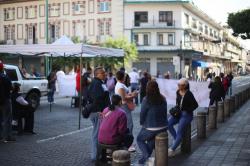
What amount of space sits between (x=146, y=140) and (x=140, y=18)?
175 ft

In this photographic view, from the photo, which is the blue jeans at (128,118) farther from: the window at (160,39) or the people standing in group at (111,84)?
the window at (160,39)

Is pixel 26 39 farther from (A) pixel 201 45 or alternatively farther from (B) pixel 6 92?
(B) pixel 6 92

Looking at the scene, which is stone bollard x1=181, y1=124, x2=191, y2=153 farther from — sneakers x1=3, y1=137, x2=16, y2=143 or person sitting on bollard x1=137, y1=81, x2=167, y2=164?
sneakers x1=3, y1=137, x2=16, y2=143

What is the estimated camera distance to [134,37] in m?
60.0

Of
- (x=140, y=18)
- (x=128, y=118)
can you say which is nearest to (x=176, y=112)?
(x=128, y=118)

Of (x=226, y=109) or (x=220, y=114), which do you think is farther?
(x=226, y=109)

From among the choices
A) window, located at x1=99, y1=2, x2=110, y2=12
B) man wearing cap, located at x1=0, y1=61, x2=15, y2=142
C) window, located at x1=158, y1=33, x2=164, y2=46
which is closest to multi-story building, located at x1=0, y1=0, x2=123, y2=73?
window, located at x1=99, y1=2, x2=110, y2=12

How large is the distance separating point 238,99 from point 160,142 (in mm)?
14482

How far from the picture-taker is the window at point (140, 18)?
6000 cm

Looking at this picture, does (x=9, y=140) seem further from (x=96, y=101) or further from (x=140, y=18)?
(x=140, y=18)

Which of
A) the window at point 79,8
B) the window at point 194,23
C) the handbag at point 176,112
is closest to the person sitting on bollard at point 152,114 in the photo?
the handbag at point 176,112

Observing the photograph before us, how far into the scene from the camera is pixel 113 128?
7.27 m

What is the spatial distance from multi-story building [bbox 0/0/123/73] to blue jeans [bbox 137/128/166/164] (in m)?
51.3

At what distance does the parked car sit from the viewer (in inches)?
699
